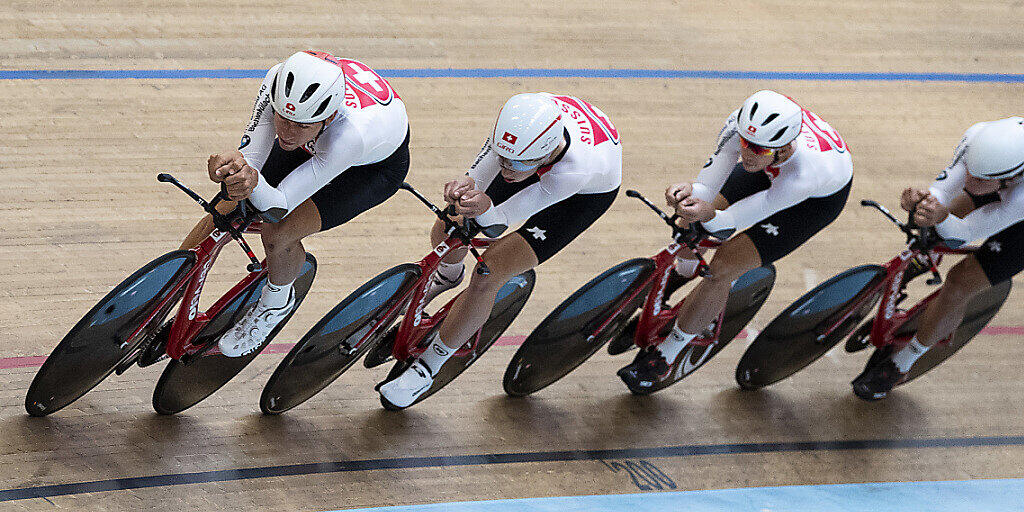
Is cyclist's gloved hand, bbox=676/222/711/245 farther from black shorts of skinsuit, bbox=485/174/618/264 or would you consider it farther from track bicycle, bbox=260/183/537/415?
track bicycle, bbox=260/183/537/415

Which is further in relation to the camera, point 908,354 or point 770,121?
point 908,354

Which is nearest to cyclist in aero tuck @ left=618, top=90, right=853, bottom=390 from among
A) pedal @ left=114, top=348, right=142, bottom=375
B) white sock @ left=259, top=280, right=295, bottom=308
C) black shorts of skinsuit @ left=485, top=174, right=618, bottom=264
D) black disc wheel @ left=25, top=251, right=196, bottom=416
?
black shorts of skinsuit @ left=485, top=174, right=618, bottom=264

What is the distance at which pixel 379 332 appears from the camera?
3.33m

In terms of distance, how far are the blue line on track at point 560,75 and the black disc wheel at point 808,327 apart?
2.17m

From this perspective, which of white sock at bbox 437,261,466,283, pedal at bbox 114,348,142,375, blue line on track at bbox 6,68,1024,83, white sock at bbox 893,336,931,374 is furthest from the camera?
blue line on track at bbox 6,68,1024,83

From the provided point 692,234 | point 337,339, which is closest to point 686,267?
point 692,234

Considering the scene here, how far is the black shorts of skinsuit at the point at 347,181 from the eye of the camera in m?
3.04

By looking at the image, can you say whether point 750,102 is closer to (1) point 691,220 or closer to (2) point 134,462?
(1) point 691,220

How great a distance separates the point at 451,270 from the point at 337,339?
58 cm

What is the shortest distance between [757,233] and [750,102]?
A: 0.54 metres

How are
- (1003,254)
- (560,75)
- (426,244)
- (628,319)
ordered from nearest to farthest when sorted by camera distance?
(1003,254) < (628,319) < (426,244) < (560,75)

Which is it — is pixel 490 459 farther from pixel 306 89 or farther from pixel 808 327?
pixel 306 89

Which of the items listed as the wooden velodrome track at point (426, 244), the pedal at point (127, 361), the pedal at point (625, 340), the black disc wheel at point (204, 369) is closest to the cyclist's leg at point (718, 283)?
the pedal at point (625, 340)

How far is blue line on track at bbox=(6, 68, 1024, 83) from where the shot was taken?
4.82m
